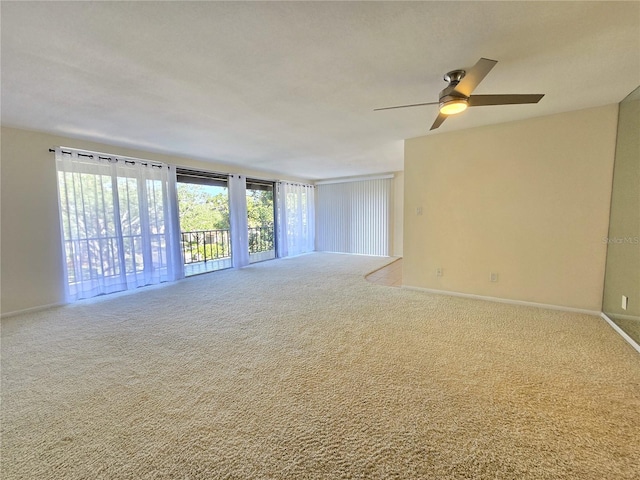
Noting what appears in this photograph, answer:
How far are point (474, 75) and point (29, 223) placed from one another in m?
5.02

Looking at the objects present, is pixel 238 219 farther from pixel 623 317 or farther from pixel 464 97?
pixel 623 317

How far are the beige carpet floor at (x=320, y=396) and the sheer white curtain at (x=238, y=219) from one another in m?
2.82

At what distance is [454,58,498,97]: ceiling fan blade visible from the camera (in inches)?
61.4

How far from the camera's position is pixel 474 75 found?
1734 mm

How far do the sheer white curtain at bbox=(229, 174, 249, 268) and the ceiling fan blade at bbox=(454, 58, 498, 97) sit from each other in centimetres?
484

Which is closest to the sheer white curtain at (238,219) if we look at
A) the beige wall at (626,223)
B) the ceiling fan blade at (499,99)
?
the ceiling fan blade at (499,99)

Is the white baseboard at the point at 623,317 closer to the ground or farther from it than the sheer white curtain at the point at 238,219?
closer to the ground

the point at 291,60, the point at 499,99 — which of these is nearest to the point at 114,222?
the point at 291,60

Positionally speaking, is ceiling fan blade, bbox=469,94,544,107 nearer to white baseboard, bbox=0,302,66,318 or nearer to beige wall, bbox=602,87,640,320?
beige wall, bbox=602,87,640,320

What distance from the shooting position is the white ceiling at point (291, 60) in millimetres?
1475

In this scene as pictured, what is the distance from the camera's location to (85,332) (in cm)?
279

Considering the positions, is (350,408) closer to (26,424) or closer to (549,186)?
(26,424)

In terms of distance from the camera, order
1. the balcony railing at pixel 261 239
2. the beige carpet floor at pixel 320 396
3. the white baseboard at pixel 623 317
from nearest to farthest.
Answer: the beige carpet floor at pixel 320 396, the white baseboard at pixel 623 317, the balcony railing at pixel 261 239

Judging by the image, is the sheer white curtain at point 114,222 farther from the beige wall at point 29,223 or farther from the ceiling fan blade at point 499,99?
the ceiling fan blade at point 499,99
